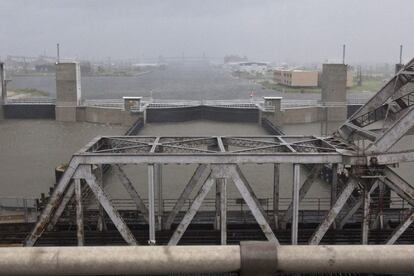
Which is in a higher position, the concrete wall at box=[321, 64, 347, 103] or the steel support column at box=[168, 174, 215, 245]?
the concrete wall at box=[321, 64, 347, 103]

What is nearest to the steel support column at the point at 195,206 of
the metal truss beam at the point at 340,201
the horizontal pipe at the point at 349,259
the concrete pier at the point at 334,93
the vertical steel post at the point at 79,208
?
the vertical steel post at the point at 79,208

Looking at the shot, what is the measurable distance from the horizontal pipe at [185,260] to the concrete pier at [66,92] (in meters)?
45.2

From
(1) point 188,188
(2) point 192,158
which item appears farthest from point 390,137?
(1) point 188,188

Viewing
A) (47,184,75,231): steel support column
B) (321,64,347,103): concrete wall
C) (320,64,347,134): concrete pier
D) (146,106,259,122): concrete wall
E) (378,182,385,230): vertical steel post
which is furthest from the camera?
(320,64,347,134): concrete pier

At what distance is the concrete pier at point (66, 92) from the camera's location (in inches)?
1818

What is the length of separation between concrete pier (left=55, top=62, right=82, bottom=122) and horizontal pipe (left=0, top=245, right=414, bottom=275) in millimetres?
45173

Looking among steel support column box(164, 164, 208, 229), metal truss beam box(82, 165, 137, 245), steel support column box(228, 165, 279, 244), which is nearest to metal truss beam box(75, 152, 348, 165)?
steel support column box(228, 165, 279, 244)

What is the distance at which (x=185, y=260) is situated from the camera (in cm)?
264

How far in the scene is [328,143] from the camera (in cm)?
1438

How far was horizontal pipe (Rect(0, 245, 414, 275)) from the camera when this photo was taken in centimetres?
262

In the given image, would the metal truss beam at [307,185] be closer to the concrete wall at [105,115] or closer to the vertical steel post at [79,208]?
the vertical steel post at [79,208]

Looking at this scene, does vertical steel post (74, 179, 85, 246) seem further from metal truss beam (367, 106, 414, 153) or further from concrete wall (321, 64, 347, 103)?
concrete wall (321, 64, 347, 103)

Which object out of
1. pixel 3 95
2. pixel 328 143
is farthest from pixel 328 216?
pixel 3 95

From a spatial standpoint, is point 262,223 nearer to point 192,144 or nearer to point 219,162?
point 219,162
